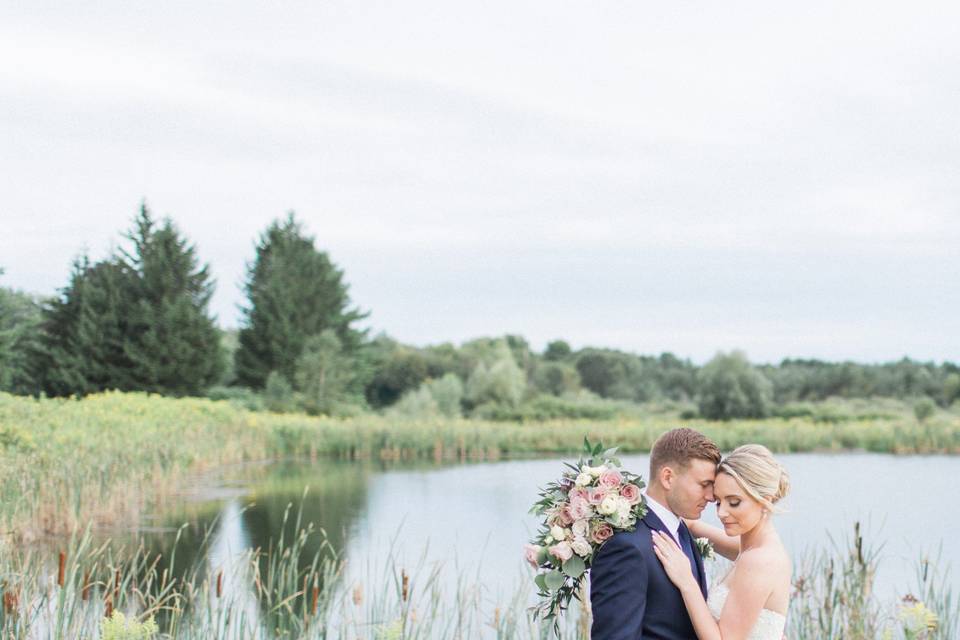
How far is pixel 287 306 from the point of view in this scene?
31875 mm

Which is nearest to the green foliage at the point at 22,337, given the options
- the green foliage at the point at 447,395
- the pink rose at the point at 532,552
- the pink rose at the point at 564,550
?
the green foliage at the point at 447,395

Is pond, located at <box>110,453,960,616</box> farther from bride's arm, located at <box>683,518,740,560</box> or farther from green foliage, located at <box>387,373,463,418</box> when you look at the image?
green foliage, located at <box>387,373,463,418</box>

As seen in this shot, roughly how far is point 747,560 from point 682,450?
37 centimetres

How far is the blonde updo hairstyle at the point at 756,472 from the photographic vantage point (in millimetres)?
2469

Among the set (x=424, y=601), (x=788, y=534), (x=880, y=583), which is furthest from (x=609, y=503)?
(x=788, y=534)

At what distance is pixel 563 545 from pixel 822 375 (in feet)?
117

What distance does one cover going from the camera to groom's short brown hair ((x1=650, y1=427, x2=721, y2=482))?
8.09ft

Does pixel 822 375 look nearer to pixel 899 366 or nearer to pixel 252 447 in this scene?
pixel 899 366

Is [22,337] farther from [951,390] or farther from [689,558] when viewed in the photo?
[951,390]

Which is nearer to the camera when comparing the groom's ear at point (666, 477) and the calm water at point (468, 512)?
the groom's ear at point (666, 477)

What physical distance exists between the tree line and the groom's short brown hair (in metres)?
20.2

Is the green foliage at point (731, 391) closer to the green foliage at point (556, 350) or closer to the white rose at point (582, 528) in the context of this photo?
the green foliage at point (556, 350)

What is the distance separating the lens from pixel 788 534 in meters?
10.7

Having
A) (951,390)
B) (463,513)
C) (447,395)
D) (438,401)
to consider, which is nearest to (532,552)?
(463,513)
